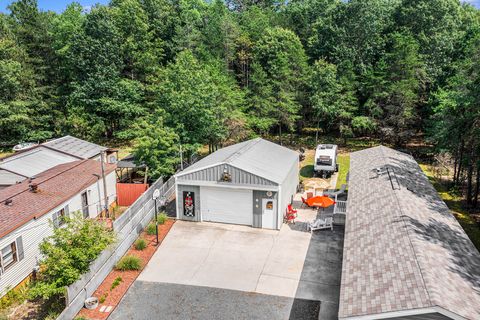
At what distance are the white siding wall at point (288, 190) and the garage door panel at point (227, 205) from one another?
1.59 meters

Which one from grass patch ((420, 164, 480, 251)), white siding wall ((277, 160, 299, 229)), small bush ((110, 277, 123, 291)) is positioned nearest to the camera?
small bush ((110, 277, 123, 291))

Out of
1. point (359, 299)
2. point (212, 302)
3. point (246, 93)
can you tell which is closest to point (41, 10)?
point (246, 93)

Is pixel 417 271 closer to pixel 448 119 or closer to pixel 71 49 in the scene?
pixel 448 119

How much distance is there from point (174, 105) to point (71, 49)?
2060 centimetres

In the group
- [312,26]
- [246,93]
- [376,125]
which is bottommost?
[376,125]

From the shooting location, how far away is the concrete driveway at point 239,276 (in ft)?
42.6

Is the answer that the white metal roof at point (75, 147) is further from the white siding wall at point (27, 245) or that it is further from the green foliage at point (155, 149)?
the white siding wall at point (27, 245)

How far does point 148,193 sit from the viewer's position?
20969 millimetres

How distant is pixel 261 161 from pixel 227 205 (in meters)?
3.51

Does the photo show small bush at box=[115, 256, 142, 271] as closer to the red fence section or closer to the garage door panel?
the garage door panel

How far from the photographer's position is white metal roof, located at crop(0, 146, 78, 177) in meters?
21.5

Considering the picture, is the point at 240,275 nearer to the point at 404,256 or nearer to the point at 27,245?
the point at 404,256

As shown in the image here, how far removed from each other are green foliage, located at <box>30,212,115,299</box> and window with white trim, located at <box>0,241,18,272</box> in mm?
1331

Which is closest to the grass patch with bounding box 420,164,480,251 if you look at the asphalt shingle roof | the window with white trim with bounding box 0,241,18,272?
the asphalt shingle roof
